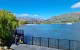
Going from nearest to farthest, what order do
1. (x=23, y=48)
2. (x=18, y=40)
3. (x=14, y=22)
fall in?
(x=23, y=48) < (x=18, y=40) < (x=14, y=22)

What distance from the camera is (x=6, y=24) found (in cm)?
4038

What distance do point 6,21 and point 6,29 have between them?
2161mm

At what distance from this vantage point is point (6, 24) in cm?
4038

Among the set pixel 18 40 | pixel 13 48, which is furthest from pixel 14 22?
pixel 13 48

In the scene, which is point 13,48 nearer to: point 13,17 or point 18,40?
point 18,40

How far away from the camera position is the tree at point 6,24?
38.5 meters

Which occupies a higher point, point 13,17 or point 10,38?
point 13,17

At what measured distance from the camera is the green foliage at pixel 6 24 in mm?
38500

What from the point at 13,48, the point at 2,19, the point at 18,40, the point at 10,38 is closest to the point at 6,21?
the point at 2,19

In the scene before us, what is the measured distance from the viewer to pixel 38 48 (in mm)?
30266

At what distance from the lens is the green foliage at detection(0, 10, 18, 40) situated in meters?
38.5

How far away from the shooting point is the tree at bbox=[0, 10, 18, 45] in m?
38.5

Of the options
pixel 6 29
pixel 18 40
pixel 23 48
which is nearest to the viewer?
pixel 23 48

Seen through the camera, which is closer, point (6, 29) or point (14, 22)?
point (6, 29)
